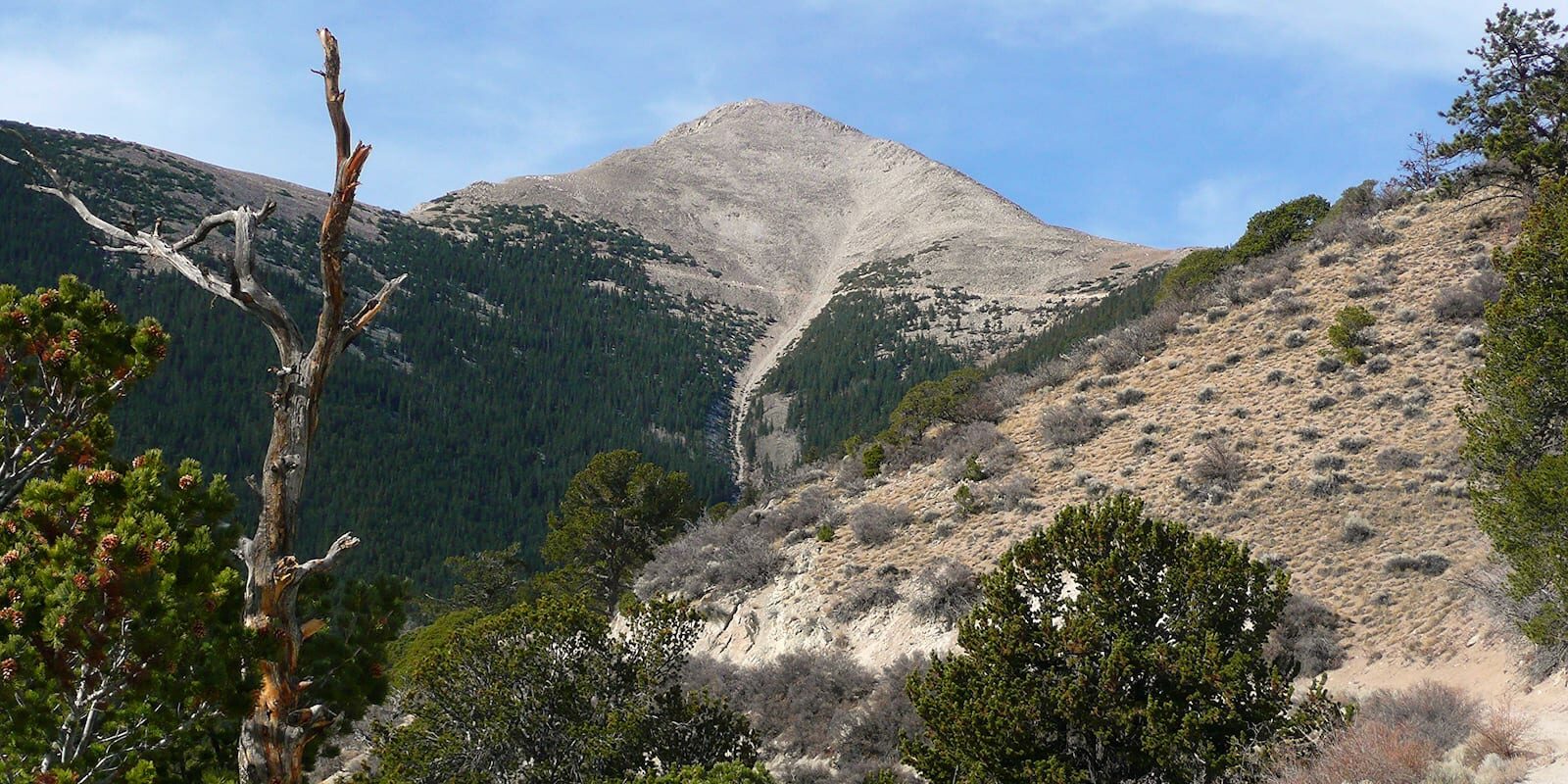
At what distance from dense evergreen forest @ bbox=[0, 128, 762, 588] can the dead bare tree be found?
180ft

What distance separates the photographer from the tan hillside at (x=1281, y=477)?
16281mm

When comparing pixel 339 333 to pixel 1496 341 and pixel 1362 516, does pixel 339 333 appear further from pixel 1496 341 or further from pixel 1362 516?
pixel 1362 516

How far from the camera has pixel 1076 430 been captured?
2497 centimetres

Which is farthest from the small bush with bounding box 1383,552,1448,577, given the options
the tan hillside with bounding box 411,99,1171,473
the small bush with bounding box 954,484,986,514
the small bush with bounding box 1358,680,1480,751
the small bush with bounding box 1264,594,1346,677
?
the tan hillside with bounding box 411,99,1171,473

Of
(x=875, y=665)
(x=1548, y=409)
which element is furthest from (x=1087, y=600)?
(x=875, y=665)

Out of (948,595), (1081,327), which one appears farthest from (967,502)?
(1081,327)

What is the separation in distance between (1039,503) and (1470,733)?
13455 mm

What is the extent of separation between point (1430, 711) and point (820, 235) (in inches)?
6272

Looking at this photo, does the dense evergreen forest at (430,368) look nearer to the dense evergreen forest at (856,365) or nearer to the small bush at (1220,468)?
the dense evergreen forest at (856,365)

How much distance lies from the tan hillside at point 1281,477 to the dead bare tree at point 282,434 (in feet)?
42.1

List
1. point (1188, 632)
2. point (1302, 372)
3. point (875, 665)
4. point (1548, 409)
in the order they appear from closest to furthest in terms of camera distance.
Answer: point (1188, 632), point (1548, 409), point (875, 665), point (1302, 372)

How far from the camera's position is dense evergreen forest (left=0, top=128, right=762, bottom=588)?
2618 inches

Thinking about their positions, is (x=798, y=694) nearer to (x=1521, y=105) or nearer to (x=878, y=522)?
(x=878, y=522)

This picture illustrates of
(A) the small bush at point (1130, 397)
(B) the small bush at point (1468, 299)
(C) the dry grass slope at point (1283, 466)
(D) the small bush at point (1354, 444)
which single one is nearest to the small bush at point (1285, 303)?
(C) the dry grass slope at point (1283, 466)
